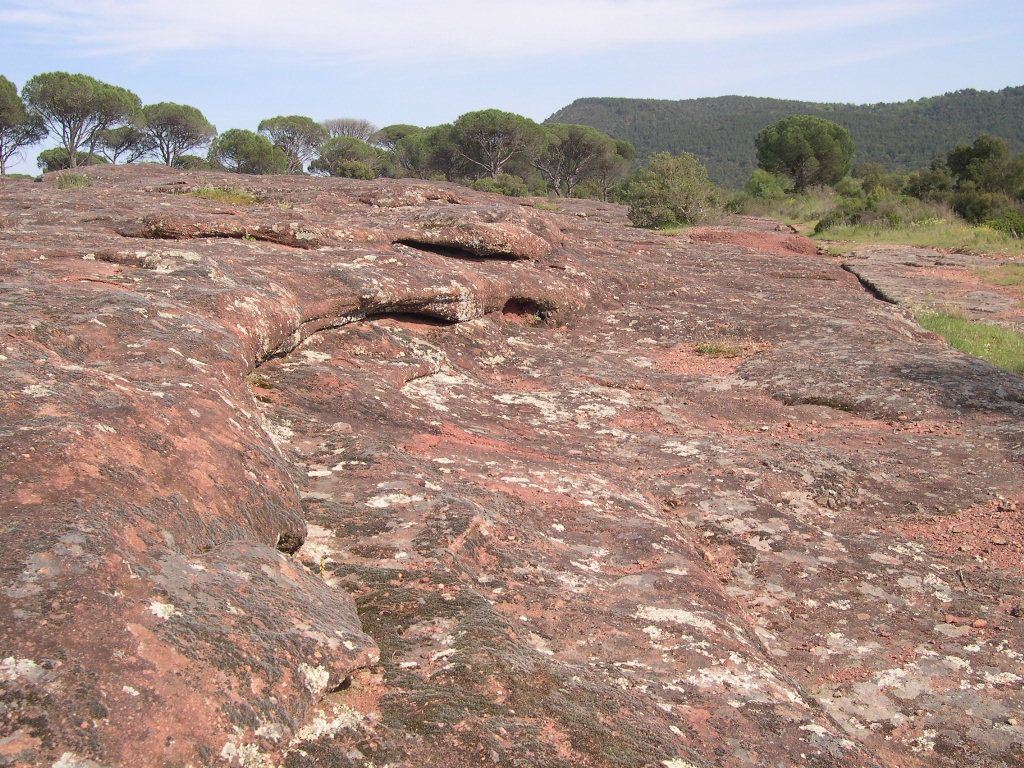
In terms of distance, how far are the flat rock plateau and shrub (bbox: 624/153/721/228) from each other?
18002 millimetres

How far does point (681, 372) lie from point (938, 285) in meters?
10.8

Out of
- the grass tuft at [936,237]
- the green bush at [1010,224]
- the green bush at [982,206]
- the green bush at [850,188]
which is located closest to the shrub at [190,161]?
the green bush at [850,188]

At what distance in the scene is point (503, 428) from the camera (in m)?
5.26

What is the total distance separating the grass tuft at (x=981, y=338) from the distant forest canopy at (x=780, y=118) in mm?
93776

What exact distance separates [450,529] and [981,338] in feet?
35.3

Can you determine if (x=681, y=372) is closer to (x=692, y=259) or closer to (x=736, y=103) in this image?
(x=692, y=259)

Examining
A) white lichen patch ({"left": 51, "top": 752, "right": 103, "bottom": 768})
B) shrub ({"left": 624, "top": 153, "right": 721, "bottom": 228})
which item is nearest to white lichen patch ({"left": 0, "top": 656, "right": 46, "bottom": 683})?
white lichen patch ({"left": 51, "top": 752, "right": 103, "bottom": 768})

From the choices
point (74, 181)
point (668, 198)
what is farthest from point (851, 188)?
point (74, 181)

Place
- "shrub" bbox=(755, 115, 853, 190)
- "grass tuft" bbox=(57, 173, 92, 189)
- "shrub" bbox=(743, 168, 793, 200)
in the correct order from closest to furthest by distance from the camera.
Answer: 1. "grass tuft" bbox=(57, 173, 92, 189)
2. "shrub" bbox=(743, 168, 793, 200)
3. "shrub" bbox=(755, 115, 853, 190)

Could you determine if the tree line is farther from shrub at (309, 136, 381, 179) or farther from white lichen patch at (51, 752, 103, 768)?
white lichen patch at (51, 752, 103, 768)

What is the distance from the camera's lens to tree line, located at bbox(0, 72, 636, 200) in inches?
1770

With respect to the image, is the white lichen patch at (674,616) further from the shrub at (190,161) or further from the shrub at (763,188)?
the shrub at (190,161)

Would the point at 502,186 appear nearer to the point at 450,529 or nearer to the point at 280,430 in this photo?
the point at 280,430

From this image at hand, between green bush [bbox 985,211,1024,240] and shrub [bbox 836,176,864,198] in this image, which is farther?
shrub [bbox 836,176,864,198]
